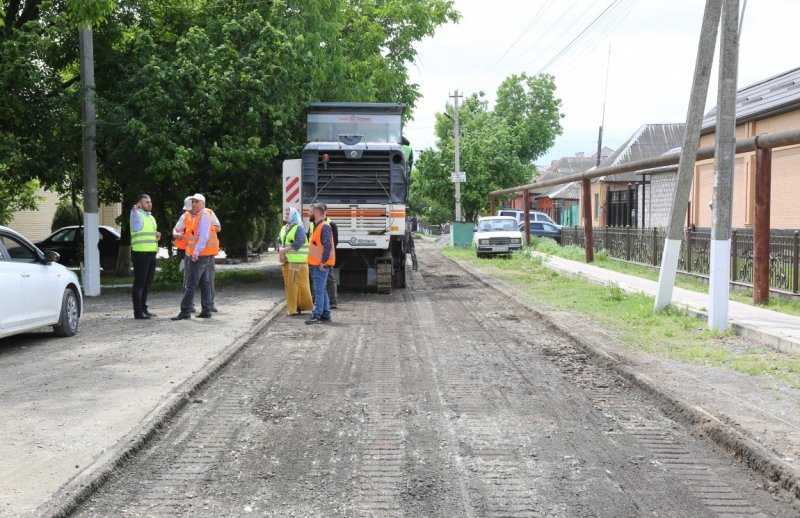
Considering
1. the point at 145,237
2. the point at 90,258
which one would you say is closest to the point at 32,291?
the point at 145,237

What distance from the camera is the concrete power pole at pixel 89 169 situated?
1786cm

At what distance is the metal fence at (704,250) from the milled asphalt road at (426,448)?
245 inches

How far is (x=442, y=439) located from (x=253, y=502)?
5.97ft

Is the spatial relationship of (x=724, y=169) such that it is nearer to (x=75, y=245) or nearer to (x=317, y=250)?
(x=317, y=250)

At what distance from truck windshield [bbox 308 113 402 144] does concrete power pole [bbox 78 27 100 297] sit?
465 centimetres

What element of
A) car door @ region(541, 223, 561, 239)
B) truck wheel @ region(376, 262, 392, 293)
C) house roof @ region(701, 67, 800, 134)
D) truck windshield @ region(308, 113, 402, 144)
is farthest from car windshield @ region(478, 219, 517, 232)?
truck wheel @ region(376, 262, 392, 293)

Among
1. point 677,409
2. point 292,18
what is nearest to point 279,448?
point 677,409

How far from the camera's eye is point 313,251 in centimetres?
1376

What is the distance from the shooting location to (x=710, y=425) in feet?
22.4

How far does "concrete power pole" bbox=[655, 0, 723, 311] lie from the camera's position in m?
13.4

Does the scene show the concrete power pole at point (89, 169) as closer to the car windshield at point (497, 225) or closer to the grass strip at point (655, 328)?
the grass strip at point (655, 328)

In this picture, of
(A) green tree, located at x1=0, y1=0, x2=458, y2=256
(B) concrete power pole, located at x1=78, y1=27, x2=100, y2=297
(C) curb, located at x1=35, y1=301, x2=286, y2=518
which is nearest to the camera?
(C) curb, located at x1=35, y1=301, x2=286, y2=518

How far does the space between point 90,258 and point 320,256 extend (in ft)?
22.9

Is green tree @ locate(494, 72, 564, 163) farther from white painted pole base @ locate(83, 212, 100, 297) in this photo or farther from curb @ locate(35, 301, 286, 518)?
curb @ locate(35, 301, 286, 518)
